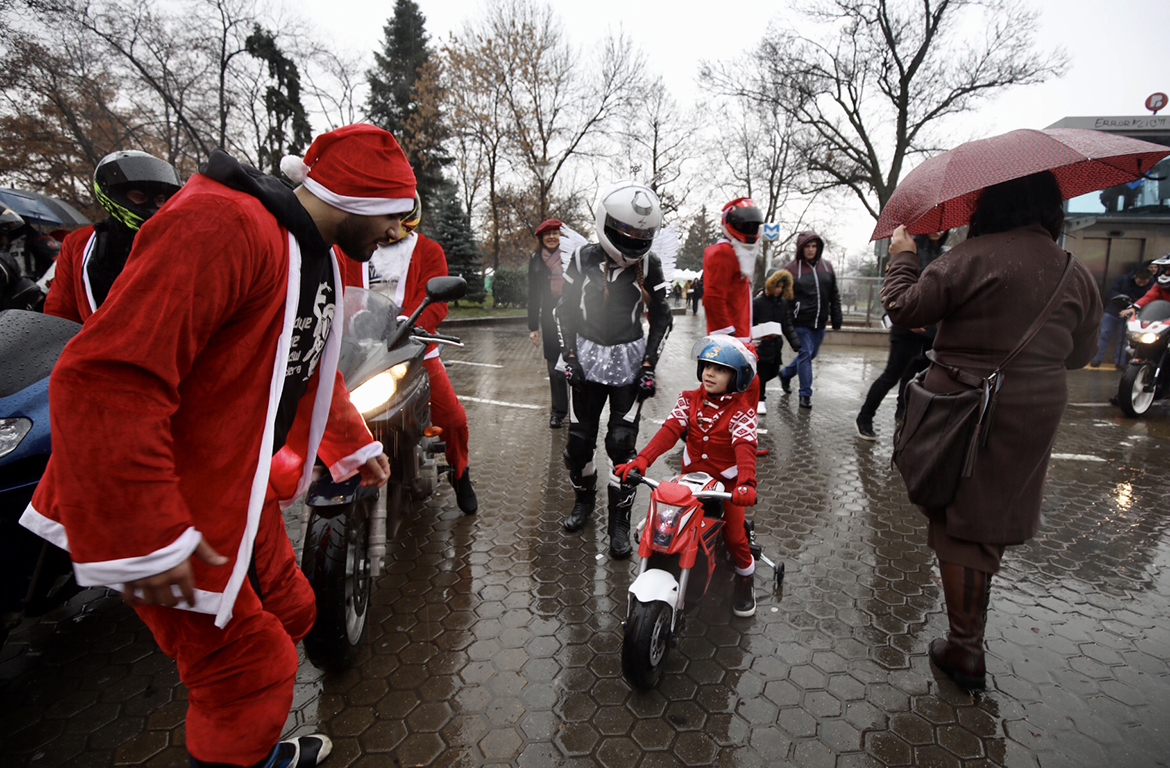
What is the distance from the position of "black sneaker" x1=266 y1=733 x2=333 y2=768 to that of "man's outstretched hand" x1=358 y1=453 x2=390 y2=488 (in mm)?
879

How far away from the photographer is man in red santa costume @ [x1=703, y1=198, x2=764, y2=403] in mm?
4719

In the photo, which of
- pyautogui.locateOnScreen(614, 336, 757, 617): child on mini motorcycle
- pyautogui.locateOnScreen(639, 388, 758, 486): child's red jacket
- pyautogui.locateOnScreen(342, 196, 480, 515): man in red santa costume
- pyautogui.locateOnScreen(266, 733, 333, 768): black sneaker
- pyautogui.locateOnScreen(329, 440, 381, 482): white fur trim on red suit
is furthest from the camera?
pyautogui.locateOnScreen(342, 196, 480, 515): man in red santa costume

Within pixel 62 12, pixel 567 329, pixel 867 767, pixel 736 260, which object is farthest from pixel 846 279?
pixel 62 12

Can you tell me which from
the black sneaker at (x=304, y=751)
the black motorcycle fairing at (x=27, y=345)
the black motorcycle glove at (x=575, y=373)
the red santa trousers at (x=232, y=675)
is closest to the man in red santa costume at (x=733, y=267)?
the black motorcycle glove at (x=575, y=373)

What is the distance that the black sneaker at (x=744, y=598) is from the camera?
294 centimetres

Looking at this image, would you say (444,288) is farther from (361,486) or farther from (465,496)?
(465,496)

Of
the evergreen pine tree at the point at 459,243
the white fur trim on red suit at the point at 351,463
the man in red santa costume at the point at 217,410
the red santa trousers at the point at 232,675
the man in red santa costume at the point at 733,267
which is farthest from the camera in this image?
the evergreen pine tree at the point at 459,243

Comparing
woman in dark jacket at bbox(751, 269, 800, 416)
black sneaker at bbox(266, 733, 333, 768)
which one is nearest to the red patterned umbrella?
black sneaker at bbox(266, 733, 333, 768)

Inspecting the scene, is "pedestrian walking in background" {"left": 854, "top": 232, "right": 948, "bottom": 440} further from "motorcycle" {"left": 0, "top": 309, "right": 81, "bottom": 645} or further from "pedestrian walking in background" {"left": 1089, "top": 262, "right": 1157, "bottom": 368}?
"pedestrian walking in background" {"left": 1089, "top": 262, "right": 1157, "bottom": 368}

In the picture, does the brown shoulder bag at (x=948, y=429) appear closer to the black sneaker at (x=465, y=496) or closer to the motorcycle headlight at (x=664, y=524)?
the motorcycle headlight at (x=664, y=524)

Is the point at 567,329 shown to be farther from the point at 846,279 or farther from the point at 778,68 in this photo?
the point at 778,68

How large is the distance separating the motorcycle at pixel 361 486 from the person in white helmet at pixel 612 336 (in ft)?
3.01

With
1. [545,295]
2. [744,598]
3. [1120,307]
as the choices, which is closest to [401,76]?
[545,295]

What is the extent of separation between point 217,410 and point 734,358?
90.3 inches
